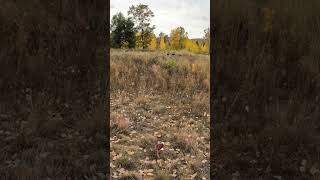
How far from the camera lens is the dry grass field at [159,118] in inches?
240

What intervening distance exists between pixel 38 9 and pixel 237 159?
5763 mm

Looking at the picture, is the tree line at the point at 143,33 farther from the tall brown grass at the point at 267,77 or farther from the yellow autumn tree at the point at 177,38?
the tall brown grass at the point at 267,77

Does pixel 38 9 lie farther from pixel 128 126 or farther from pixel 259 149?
pixel 259 149

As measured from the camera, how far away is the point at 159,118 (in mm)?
8234

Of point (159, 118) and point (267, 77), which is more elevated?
point (267, 77)

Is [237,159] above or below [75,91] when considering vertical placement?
below

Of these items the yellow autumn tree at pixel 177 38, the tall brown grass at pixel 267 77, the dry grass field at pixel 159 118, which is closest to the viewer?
the dry grass field at pixel 159 118

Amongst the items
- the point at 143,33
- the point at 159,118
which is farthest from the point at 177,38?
the point at 159,118

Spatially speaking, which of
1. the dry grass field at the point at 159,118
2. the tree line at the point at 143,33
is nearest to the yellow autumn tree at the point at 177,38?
the tree line at the point at 143,33

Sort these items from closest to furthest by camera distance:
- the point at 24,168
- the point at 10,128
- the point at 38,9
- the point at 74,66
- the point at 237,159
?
1. the point at 24,168
2. the point at 237,159
3. the point at 10,128
4. the point at 74,66
5. the point at 38,9

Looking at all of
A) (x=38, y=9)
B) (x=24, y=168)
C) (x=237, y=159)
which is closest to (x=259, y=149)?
(x=237, y=159)

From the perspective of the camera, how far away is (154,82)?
421 inches

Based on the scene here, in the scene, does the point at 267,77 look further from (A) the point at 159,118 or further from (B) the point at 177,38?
(B) the point at 177,38

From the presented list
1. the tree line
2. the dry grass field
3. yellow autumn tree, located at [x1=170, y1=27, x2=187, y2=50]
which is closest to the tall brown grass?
the dry grass field
